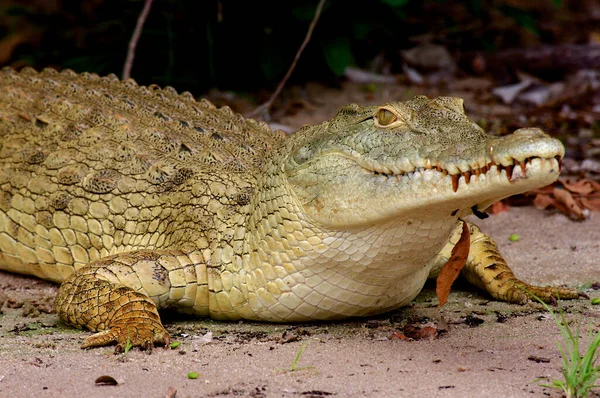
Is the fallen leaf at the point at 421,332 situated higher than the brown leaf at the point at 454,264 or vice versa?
the brown leaf at the point at 454,264

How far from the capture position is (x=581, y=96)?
8.33m

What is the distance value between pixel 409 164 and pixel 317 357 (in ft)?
2.80

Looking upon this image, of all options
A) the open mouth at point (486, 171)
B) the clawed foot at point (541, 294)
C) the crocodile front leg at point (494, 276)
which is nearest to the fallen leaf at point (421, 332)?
the crocodile front leg at point (494, 276)

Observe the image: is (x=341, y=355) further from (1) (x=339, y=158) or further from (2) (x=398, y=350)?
(1) (x=339, y=158)

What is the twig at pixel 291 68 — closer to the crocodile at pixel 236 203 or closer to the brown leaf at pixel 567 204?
the crocodile at pixel 236 203

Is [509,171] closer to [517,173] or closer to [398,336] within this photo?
[517,173]

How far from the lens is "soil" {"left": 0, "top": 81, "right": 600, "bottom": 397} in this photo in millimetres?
3178

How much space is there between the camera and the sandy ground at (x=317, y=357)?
317 centimetres

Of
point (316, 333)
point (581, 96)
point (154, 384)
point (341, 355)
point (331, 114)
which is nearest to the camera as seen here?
point (154, 384)

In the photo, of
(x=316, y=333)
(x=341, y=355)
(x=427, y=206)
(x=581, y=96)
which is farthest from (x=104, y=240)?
(x=581, y=96)

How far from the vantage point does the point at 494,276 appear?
4.51 meters

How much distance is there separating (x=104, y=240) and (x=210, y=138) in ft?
2.59

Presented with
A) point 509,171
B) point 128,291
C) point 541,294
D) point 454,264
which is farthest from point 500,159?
point 128,291

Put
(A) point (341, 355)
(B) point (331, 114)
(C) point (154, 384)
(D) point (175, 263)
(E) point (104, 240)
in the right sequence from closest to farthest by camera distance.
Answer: (C) point (154, 384) < (A) point (341, 355) < (D) point (175, 263) < (E) point (104, 240) < (B) point (331, 114)
